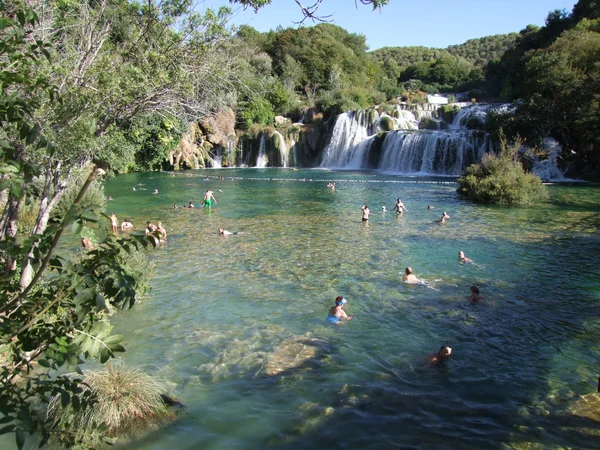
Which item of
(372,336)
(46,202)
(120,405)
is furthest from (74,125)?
(372,336)

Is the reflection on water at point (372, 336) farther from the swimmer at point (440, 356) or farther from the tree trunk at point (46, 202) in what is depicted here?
the tree trunk at point (46, 202)

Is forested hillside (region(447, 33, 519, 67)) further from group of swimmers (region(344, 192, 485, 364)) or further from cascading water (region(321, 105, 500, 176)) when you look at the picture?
group of swimmers (region(344, 192, 485, 364))

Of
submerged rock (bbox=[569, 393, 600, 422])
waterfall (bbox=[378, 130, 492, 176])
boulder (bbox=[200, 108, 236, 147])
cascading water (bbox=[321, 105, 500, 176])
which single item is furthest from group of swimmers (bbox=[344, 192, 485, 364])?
boulder (bbox=[200, 108, 236, 147])

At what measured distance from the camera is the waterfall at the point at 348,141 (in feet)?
171

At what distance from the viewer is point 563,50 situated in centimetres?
3634

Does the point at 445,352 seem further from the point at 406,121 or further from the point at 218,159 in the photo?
the point at 218,159

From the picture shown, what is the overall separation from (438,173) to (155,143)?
25458 mm

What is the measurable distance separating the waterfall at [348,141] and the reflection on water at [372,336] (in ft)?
109

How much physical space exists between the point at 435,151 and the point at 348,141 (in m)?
14.0

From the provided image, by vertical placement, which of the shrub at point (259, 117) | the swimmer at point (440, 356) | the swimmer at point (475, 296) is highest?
the shrub at point (259, 117)

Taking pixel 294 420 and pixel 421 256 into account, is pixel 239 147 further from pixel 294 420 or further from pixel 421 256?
pixel 294 420

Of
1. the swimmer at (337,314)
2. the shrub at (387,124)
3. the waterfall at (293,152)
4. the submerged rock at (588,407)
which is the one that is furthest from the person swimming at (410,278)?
the waterfall at (293,152)

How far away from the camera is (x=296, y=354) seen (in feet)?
27.5

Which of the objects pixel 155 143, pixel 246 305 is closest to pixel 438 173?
pixel 155 143
